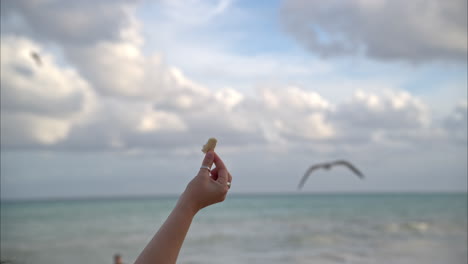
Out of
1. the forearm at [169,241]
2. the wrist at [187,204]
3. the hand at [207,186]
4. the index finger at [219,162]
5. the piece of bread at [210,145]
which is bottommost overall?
the forearm at [169,241]

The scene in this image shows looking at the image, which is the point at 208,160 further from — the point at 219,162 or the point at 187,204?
the point at 187,204

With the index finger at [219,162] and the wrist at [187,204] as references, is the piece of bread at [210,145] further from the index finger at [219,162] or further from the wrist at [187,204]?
the wrist at [187,204]

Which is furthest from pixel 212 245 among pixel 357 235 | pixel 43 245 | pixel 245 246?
pixel 43 245

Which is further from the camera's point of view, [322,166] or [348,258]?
[348,258]

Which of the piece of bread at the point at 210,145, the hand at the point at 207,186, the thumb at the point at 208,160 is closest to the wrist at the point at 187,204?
the hand at the point at 207,186

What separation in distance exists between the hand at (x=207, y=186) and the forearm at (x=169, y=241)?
61 millimetres

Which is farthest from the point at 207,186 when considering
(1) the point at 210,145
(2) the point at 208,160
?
(1) the point at 210,145

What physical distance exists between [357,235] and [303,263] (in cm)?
1038

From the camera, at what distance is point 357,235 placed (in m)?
26.5

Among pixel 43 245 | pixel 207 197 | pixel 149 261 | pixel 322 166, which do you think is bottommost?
pixel 43 245

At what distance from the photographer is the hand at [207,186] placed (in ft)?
4.91

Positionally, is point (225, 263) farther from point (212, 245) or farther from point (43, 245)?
point (43, 245)

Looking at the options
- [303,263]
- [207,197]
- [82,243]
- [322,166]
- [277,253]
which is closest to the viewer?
[207,197]

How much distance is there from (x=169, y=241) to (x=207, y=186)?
0.84 ft
